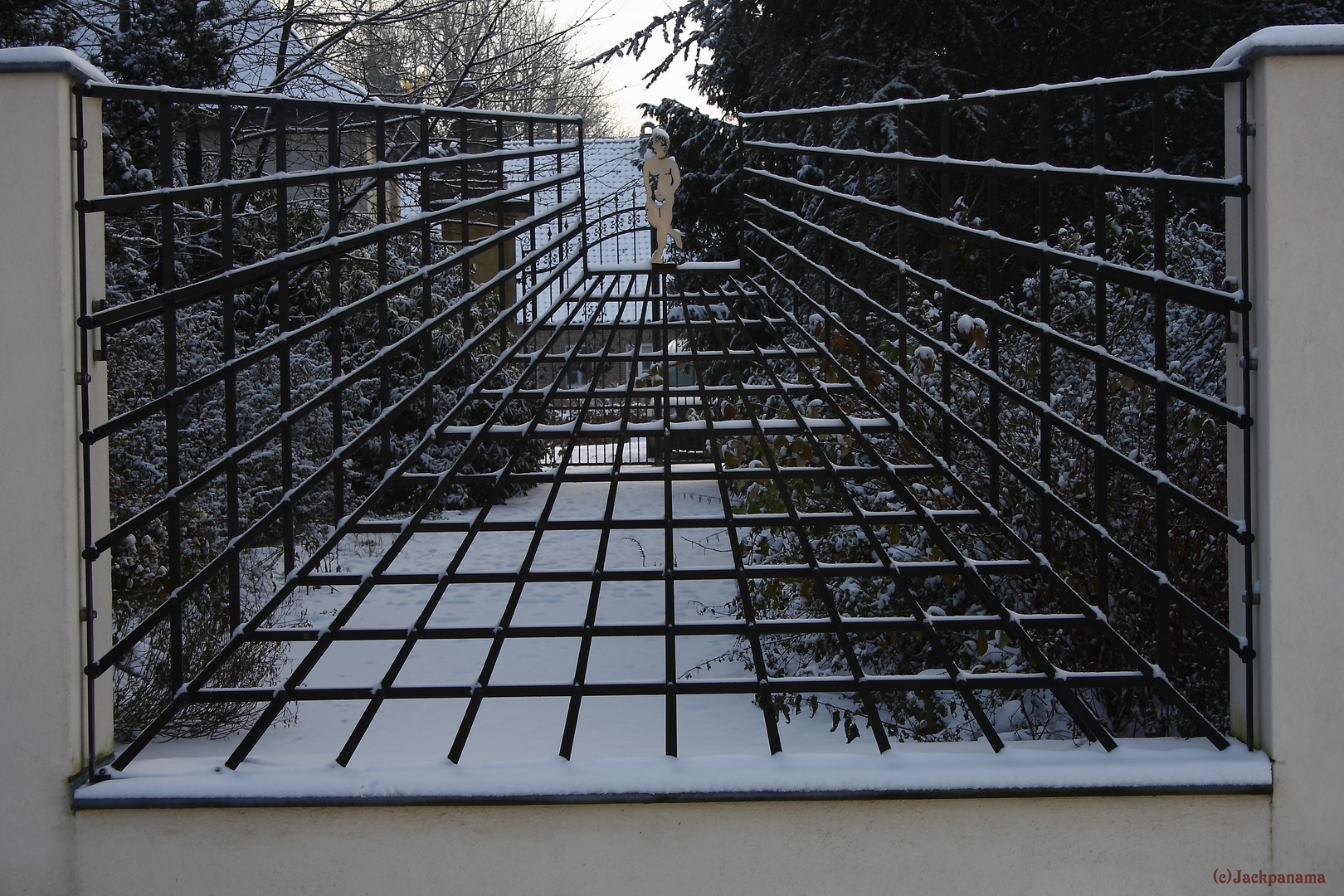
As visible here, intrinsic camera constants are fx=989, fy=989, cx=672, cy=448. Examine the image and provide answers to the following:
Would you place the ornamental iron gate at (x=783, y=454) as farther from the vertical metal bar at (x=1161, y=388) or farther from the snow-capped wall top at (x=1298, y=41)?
the snow-capped wall top at (x=1298, y=41)

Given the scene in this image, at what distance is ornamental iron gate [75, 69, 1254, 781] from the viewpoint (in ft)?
8.77

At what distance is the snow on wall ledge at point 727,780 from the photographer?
2521 mm

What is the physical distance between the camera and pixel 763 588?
5.30m

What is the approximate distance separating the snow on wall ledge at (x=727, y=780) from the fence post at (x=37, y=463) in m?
0.16

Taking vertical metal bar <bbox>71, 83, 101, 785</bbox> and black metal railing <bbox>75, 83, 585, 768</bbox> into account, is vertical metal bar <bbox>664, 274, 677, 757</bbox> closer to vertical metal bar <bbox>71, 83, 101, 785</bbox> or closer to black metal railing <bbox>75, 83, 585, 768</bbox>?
black metal railing <bbox>75, 83, 585, 768</bbox>

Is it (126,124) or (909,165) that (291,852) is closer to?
(909,165)

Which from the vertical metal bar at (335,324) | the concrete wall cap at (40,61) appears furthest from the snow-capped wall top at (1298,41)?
the concrete wall cap at (40,61)

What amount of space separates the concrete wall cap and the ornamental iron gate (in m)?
0.07

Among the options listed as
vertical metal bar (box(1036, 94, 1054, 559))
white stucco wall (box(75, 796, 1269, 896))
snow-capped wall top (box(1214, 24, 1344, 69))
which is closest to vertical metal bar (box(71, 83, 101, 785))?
white stucco wall (box(75, 796, 1269, 896))

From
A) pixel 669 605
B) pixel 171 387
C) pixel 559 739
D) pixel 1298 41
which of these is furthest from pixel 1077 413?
pixel 171 387

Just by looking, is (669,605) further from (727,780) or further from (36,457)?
(36,457)

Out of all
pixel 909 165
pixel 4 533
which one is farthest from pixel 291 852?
pixel 909 165

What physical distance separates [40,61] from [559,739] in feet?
9.41

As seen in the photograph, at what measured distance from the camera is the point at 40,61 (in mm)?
2475
